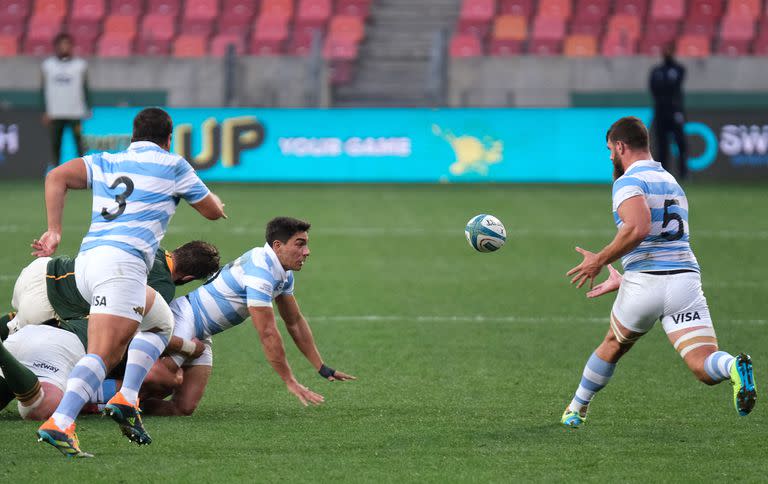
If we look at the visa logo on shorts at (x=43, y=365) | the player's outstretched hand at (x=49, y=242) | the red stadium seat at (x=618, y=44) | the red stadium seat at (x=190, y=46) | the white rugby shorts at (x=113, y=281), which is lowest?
the red stadium seat at (x=190, y=46)

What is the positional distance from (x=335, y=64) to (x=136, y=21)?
18.2 ft

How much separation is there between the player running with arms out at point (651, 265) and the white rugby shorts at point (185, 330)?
215 centimetres

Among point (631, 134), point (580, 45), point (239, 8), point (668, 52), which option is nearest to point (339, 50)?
point (239, 8)

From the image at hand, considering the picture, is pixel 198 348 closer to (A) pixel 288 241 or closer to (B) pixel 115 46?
(A) pixel 288 241

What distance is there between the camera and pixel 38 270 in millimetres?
7008

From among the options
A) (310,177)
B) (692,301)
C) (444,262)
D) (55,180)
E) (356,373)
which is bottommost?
(310,177)

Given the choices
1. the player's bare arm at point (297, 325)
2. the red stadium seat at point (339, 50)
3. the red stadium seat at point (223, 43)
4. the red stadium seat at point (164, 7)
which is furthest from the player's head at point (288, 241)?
the red stadium seat at point (164, 7)

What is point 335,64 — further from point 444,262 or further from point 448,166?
point 444,262

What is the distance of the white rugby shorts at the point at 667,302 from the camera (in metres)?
6.31

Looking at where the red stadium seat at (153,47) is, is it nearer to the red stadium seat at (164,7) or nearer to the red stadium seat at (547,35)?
the red stadium seat at (164,7)

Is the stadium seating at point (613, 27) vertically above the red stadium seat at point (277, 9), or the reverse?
the stadium seating at point (613, 27)

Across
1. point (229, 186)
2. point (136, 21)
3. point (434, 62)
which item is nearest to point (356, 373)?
point (229, 186)

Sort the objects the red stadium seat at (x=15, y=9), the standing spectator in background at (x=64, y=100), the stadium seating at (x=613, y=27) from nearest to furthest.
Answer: the standing spectator in background at (x=64, y=100) < the stadium seating at (x=613, y=27) < the red stadium seat at (x=15, y=9)

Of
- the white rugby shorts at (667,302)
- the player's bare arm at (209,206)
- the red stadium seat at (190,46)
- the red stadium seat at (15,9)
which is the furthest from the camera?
the red stadium seat at (15,9)
